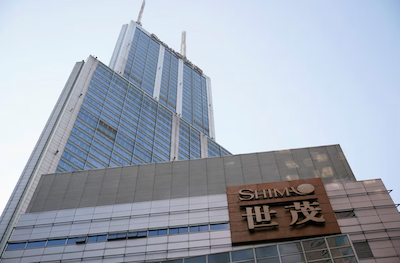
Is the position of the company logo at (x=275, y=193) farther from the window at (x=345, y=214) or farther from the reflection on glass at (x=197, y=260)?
the reflection on glass at (x=197, y=260)

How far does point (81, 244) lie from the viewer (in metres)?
36.5

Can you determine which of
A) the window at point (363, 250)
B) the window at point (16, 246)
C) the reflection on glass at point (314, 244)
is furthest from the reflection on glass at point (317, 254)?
the window at point (16, 246)

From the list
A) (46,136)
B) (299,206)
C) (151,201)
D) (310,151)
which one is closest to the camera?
(299,206)

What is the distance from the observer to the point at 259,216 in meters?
35.6

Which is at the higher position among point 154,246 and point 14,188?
point 14,188

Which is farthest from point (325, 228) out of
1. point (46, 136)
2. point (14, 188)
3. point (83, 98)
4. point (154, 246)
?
point (83, 98)

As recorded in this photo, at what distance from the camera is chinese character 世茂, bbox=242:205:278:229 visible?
115 feet

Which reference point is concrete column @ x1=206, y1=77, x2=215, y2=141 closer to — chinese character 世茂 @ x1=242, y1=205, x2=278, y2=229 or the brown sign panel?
the brown sign panel

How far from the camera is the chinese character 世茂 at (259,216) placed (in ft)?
115

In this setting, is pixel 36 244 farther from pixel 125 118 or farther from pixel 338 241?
pixel 125 118

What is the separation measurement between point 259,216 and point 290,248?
583 cm

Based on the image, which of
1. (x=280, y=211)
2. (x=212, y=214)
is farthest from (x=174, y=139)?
(x=280, y=211)

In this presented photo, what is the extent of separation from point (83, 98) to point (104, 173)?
42809 mm

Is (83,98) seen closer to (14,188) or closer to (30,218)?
(14,188)
